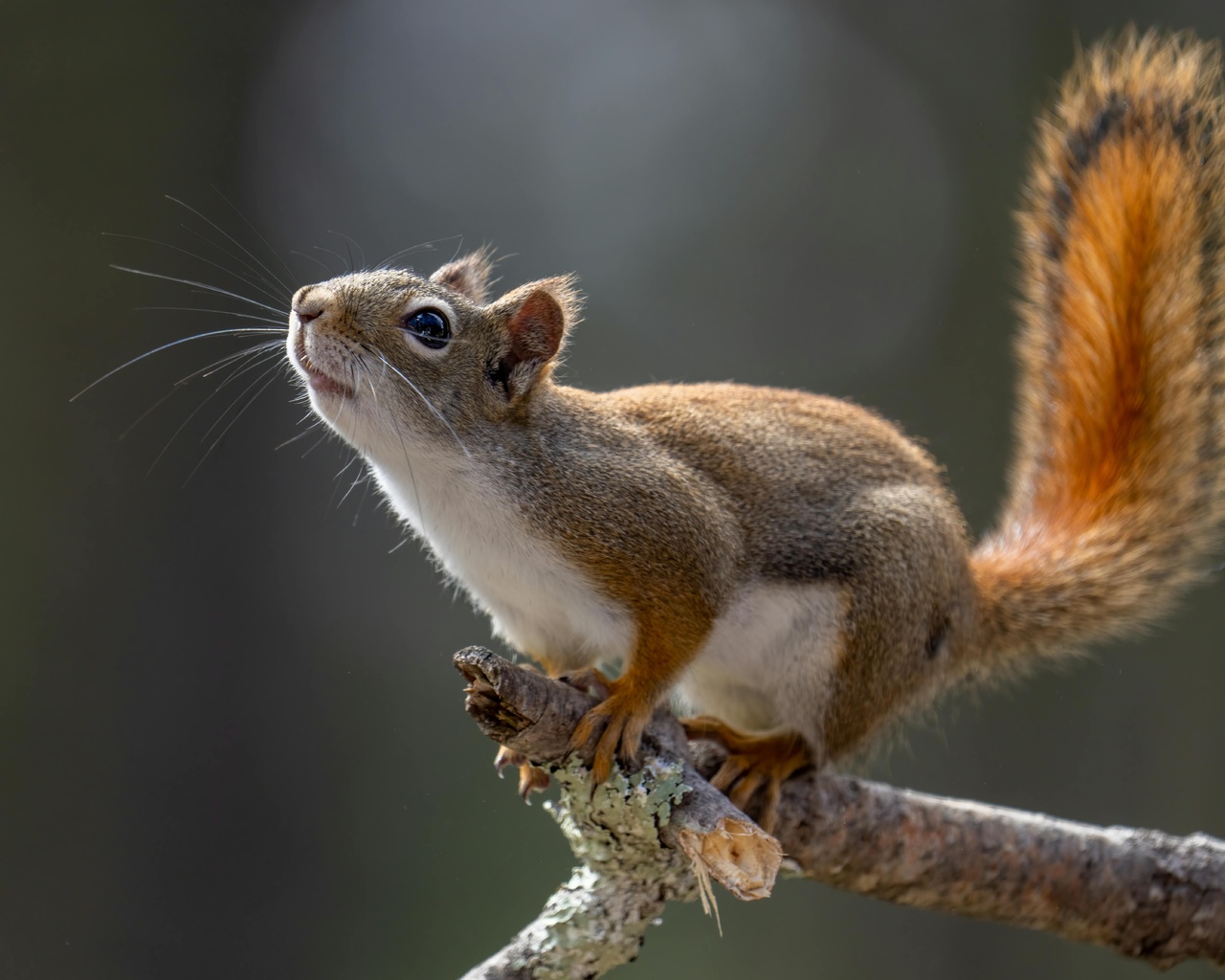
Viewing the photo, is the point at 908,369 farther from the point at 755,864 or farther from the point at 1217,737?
the point at 755,864

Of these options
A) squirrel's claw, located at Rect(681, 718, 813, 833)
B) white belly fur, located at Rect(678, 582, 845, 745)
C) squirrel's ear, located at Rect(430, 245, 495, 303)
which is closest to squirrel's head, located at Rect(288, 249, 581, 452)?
→ squirrel's ear, located at Rect(430, 245, 495, 303)

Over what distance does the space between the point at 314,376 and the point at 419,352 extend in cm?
16

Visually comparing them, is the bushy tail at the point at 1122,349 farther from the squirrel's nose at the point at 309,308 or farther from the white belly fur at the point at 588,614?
the squirrel's nose at the point at 309,308

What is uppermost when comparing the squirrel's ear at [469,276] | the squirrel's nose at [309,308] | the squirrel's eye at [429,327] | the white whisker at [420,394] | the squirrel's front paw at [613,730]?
the squirrel's ear at [469,276]

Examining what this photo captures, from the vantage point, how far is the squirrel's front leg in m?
1.50

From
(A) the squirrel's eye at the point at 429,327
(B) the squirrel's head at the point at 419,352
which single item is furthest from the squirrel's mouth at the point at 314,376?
(A) the squirrel's eye at the point at 429,327

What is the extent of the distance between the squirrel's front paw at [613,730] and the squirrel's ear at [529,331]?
0.48 metres

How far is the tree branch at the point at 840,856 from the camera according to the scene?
1.42m

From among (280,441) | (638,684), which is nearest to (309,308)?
(638,684)

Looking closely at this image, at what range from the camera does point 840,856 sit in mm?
1843

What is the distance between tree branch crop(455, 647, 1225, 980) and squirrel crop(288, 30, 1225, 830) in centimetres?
7

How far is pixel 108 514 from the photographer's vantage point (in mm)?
2379

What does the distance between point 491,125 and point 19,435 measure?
118 centimetres

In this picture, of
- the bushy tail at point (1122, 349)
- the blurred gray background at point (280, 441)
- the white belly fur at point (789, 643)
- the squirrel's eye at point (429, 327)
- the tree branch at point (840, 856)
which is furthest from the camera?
the blurred gray background at point (280, 441)
